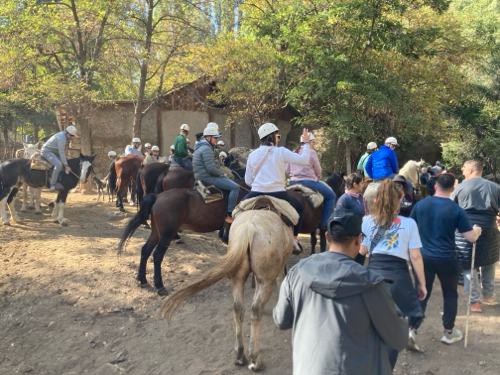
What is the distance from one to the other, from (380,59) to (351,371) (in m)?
18.6

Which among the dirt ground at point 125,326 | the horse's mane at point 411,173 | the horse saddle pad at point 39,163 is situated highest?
the horse saddle pad at point 39,163

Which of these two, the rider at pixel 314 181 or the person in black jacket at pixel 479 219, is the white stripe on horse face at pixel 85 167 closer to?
the rider at pixel 314 181

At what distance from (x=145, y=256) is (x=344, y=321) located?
518 centimetres

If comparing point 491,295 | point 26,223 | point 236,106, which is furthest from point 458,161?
point 26,223

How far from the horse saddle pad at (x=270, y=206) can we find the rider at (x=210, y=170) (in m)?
1.67

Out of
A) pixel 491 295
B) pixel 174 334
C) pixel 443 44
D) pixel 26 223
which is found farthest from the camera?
pixel 443 44

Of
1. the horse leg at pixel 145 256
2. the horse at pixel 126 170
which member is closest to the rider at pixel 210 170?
the horse leg at pixel 145 256

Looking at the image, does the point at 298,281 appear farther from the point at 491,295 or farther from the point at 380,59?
the point at 380,59

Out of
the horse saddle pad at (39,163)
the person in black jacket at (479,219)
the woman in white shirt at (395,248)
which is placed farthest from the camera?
the horse saddle pad at (39,163)

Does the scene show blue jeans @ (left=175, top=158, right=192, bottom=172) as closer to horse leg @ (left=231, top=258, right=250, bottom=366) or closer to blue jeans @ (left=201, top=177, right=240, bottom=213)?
blue jeans @ (left=201, top=177, right=240, bottom=213)

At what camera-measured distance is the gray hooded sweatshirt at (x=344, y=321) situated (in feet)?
7.79

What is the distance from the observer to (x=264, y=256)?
4859 mm

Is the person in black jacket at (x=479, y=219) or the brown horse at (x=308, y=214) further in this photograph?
the brown horse at (x=308, y=214)

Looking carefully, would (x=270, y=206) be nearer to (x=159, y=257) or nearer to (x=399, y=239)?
(x=399, y=239)
